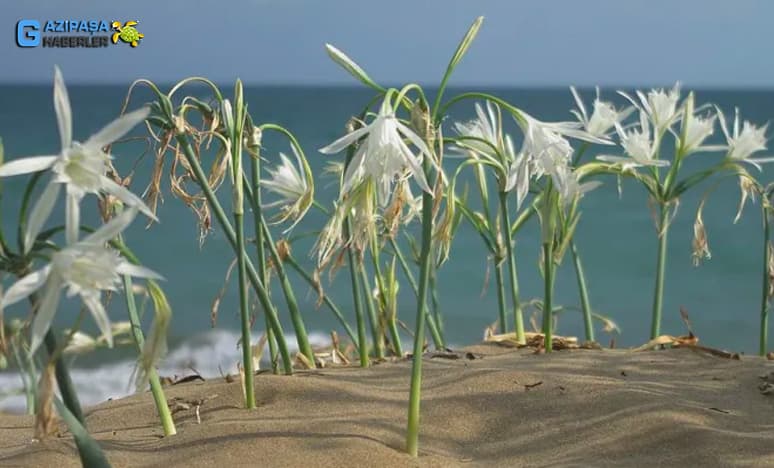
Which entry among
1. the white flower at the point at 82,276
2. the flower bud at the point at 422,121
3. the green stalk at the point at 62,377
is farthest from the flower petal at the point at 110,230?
the flower bud at the point at 422,121

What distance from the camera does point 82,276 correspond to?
1048mm

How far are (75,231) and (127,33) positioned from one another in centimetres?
250

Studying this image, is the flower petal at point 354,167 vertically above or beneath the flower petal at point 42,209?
above

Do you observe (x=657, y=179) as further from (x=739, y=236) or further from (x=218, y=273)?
(x=739, y=236)

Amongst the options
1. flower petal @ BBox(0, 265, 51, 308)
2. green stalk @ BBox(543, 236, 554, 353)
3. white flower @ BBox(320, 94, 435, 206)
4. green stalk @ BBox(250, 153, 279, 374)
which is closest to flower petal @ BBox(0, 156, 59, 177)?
flower petal @ BBox(0, 265, 51, 308)

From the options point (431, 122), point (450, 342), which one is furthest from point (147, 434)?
point (450, 342)

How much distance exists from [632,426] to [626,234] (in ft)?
35.8

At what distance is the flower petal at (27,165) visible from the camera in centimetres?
104

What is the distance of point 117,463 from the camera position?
65.9 inches


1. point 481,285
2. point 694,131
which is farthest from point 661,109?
point 481,285

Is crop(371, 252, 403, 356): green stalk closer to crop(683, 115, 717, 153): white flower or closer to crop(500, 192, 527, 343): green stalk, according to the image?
crop(500, 192, 527, 343): green stalk

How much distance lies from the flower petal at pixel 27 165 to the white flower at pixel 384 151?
37 cm

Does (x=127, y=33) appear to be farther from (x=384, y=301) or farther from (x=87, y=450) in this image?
(x=87, y=450)

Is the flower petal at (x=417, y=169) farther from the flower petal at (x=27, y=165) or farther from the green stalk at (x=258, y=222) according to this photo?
the green stalk at (x=258, y=222)
